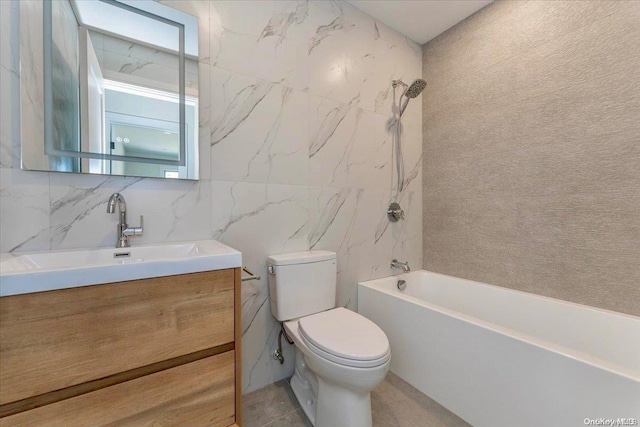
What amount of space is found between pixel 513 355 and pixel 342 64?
1.90 m

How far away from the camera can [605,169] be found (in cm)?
139

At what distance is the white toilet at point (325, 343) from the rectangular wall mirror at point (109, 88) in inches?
30.0

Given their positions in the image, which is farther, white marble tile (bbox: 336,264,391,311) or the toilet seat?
white marble tile (bbox: 336,264,391,311)

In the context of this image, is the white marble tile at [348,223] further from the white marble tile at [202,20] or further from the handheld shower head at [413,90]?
the white marble tile at [202,20]

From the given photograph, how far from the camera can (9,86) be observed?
0.96 metres

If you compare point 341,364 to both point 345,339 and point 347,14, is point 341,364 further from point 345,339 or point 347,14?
point 347,14

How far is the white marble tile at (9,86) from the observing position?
95 centimetres

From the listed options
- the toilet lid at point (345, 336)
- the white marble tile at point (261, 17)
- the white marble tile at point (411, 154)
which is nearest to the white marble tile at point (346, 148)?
the white marble tile at point (411, 154)

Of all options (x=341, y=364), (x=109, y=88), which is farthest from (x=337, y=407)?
(x=109, y=88)

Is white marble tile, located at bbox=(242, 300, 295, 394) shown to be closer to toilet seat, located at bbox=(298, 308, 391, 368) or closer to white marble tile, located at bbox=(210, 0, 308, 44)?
toilet seat, located at bbox=(298, 308, 391, 368)

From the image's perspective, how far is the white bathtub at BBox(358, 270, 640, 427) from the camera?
0.95m

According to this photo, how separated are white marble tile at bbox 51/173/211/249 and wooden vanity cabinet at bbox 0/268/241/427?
486 millimetres

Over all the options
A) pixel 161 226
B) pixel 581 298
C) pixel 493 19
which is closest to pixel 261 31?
pixel 161 226

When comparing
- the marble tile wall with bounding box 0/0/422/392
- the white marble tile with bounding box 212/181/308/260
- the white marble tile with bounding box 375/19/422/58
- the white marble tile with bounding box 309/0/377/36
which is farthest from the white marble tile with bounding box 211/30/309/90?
the white marble tile with bounding box 375/19/422/58
